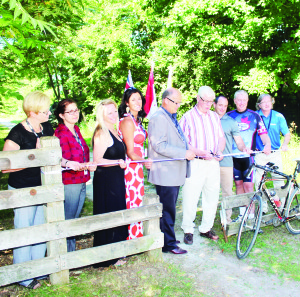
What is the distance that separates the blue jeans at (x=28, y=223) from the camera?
3367 millimetres

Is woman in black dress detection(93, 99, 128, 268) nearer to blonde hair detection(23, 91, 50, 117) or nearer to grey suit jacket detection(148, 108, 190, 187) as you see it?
grey suit jacket detection(148, 108, 190, 187)

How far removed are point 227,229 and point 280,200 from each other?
1.57 meters

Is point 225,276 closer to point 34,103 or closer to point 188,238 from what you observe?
point 188,238

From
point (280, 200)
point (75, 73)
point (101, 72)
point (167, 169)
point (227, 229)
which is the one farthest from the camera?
point (75, 73)

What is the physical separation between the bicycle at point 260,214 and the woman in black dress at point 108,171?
1646 millimetres

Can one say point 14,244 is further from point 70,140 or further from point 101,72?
point 101,72

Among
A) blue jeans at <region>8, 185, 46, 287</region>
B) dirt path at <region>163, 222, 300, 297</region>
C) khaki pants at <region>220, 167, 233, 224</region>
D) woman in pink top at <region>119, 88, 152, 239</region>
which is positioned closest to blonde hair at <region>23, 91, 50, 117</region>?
blue jeans at <region>8, 185, 46, 287</region>

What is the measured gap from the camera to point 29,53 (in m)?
6.61

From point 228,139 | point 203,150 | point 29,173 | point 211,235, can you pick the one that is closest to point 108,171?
point 29,173

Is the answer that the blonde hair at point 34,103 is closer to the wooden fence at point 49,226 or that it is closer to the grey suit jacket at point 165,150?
the wooden fence at point 49,226

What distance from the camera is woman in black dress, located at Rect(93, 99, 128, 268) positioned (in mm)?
3783

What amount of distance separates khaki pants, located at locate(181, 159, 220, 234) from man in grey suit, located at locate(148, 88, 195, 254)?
281mm

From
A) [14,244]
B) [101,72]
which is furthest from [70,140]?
[101,72]

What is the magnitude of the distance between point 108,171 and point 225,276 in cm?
181
